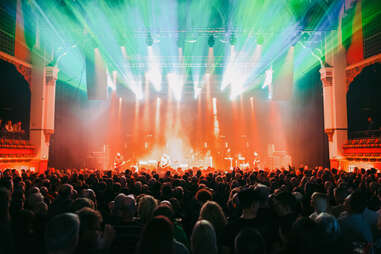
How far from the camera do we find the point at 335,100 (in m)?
18.5

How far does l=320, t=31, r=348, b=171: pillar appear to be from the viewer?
720 inches

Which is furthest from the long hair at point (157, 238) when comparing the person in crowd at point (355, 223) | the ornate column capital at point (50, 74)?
the ornate column capital at point (50, 74)

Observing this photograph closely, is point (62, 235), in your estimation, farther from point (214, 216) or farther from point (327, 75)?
point (327, 75)

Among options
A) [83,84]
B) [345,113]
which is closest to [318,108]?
[345,113]

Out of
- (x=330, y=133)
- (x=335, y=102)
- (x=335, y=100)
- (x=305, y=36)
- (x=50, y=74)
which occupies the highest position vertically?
(x=305, y=36)

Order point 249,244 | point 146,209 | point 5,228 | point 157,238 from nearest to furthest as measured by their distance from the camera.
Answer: point 157,238
point 249,244
point 5,228
point 146,209

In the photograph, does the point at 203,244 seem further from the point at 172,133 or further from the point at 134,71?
the point at 172,133

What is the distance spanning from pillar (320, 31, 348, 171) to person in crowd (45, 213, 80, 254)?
17.7 meters

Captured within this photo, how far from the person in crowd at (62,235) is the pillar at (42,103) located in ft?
57.1

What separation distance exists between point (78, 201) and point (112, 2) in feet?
49.3

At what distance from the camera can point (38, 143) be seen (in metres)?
18.6

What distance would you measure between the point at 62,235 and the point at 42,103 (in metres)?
17.9

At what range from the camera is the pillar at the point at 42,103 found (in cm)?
1878

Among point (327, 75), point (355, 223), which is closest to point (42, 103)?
point (327, 75)
